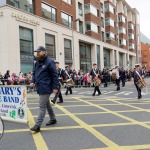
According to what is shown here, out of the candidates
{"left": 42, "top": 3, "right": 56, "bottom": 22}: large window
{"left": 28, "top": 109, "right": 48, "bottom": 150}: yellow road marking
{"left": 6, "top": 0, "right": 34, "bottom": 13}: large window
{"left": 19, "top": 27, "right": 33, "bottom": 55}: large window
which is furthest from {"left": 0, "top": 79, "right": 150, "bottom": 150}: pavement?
{"left": 42, "top": 3, "right": 56, "bottom": 22}: large window

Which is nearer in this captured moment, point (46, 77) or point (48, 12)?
Result: point (46, 77)

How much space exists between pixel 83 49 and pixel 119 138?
32.6m

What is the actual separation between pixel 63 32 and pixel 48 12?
3.15 metres

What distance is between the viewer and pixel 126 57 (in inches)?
2291

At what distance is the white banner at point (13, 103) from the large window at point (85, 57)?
29.7m

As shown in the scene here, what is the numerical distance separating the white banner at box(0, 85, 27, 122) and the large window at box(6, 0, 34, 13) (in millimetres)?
17258

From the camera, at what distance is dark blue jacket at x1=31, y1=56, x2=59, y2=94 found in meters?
6.16

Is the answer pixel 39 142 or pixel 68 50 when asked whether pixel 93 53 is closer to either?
pixel 68 50

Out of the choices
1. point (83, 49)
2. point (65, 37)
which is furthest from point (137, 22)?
point (65, 37)

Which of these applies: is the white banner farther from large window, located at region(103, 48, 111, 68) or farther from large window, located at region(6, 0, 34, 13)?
large window, located at region(103, 48, 111, 68)

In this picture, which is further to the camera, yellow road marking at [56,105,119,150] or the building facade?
the building facade

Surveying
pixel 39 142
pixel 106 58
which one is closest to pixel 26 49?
pixel 39 142

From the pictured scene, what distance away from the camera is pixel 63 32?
99.1ft

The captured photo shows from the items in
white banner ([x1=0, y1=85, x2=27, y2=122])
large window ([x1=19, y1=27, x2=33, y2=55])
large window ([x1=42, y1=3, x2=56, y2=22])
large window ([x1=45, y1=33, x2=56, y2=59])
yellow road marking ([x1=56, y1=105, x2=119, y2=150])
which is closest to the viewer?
yellow road marking ([x1=56, y1=105, x2=119, y2=150])
